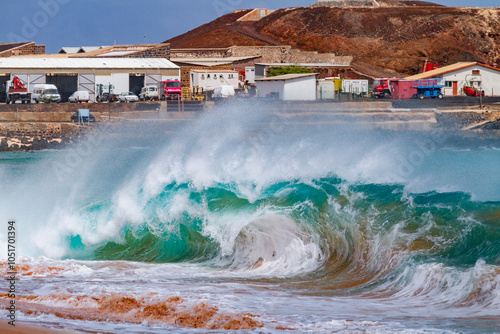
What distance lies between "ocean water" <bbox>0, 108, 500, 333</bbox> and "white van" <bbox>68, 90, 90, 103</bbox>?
27.6m

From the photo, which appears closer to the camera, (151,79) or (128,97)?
(128,97)

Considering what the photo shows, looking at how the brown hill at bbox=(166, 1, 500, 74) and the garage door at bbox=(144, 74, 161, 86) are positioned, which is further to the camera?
the brown hill at bbox=(166, 1, 500, 74)

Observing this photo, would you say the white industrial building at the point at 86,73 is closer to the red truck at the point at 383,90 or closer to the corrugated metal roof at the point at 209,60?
the corrugated metal roof at the point at 209,60

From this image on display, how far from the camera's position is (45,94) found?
44.9m

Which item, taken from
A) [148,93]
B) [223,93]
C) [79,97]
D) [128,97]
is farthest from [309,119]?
[79,97]

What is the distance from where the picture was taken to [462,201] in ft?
40.0

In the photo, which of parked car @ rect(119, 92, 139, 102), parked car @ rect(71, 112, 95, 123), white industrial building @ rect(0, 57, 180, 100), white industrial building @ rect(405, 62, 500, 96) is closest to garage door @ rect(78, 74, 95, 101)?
white industrial building @ rect(0, 57, 180, 100)

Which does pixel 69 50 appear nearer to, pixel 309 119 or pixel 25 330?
pixel 309 119

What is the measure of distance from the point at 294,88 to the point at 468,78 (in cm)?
1605

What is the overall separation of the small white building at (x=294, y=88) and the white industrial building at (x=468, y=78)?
11.6 metres

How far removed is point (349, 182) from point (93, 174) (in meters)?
9.12

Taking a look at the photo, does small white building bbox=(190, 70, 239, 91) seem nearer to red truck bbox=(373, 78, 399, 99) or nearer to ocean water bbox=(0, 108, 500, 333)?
red truck bbox=(373, 78, 399, 99)

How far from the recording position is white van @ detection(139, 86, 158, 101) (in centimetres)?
4809

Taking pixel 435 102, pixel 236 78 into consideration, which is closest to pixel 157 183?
pixel 435 102
